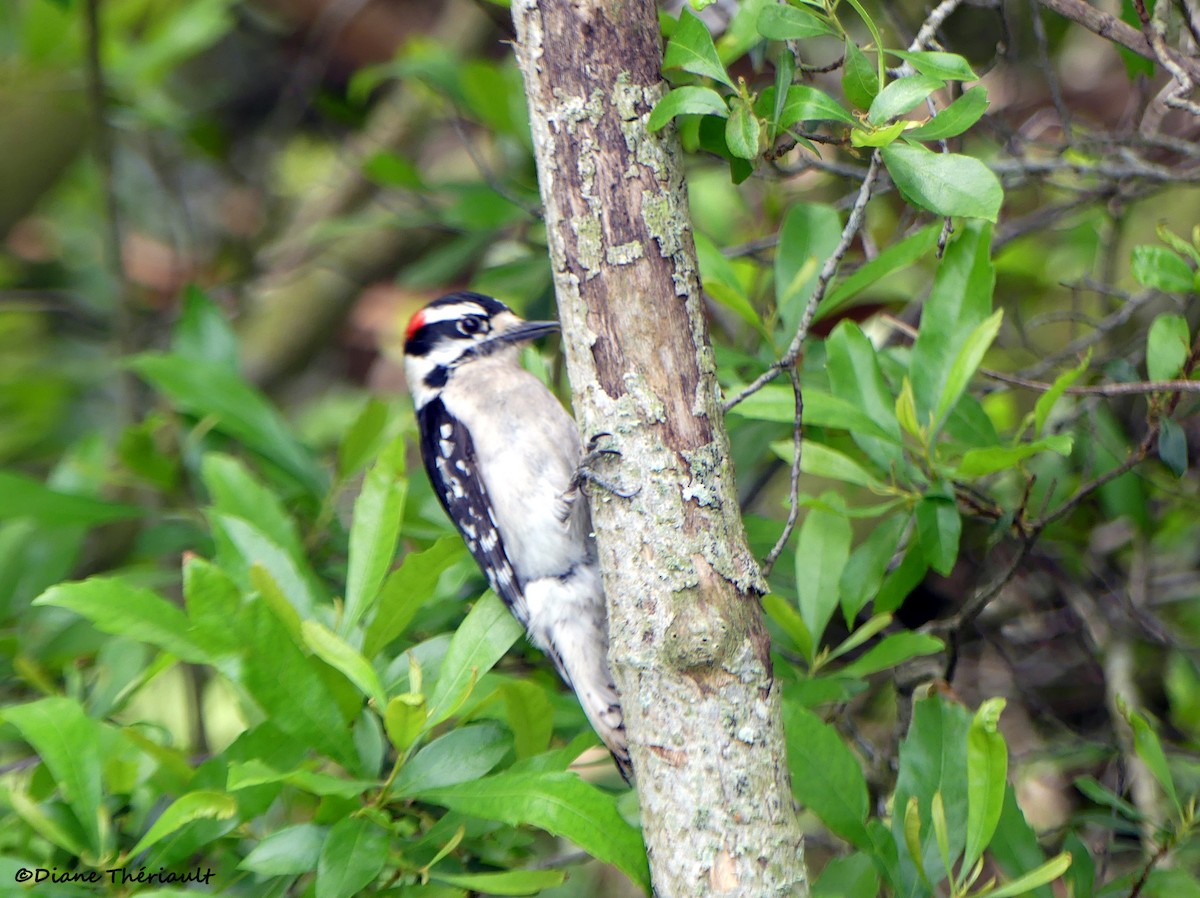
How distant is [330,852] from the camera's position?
5.15 ft

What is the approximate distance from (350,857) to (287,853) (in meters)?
0.11

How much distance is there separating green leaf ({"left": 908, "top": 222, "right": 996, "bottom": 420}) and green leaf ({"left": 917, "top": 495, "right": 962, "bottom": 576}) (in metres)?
0.18

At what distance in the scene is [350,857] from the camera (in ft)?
5.16

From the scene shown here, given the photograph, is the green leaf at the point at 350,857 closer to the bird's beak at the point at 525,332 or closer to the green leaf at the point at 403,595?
the green leaf at the point at 403,595

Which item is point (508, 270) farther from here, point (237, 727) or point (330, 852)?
point (237, 727)

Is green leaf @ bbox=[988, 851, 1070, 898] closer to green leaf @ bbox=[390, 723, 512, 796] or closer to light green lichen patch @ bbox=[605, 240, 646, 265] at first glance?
green leaf @ bbox=[390, 723, 512, 796]

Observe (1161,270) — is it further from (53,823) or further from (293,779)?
(53,823)

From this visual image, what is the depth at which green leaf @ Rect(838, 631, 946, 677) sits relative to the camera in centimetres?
187

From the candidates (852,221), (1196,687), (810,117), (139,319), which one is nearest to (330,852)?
(852,221)

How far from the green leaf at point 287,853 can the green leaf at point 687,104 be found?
1185mm

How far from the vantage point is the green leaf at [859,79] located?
5.04 ft

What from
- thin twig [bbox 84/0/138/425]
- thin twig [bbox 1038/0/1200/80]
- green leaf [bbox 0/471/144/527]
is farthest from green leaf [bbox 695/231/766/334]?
thin twig [bbox 84/0/138/425]

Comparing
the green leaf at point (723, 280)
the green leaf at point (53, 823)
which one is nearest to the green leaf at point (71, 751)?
the green leaf at point (53, 823)

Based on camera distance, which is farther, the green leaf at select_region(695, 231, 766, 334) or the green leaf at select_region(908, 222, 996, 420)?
the green leaf at select_region(695, 231, 766, 334)
